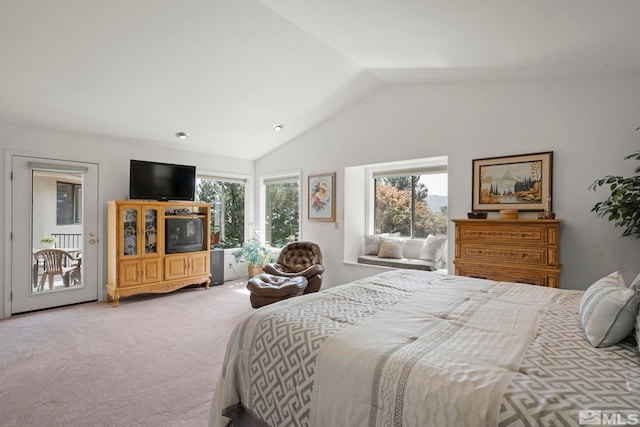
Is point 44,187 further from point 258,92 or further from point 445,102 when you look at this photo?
point 445,102

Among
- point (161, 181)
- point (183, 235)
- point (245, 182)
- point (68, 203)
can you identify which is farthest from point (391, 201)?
point (68, 203)

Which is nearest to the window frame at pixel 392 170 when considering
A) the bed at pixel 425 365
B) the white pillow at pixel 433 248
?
the white pillow at pixel 433 248

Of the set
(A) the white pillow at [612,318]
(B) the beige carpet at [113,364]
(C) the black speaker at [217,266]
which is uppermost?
(A) the white pillow at [612,318]

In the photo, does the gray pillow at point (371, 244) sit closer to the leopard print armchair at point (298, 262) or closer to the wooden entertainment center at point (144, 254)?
the leopard print armchair at point (298, 262)

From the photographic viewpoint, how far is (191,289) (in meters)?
5.46

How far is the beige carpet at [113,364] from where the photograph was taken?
6.94 feet

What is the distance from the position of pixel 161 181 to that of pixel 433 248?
415 cm

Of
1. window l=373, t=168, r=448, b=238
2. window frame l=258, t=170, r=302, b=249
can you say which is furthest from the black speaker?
window l=373, t=168, r=448, b=238

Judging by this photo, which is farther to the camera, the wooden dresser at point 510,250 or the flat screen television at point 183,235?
the flat screen television at point 183,235

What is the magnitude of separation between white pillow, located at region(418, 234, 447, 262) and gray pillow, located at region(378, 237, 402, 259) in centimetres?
39

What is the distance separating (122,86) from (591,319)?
4450 mm

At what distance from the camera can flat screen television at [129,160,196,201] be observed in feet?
15.6

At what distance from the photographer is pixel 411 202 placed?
5156 millimetres

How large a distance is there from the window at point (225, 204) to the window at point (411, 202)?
2666 millimetres
